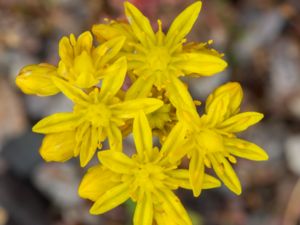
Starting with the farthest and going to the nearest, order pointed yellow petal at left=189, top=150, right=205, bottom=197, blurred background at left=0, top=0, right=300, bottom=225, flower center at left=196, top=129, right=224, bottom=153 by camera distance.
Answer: blurred background at left=0, top=0, right=300, bottom=225
flower center at left=196, top=129, right=224, bottom=153
pointed yellow petal at left=189, top=150, right=205, bottom=197

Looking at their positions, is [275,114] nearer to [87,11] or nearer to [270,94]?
[270,94]

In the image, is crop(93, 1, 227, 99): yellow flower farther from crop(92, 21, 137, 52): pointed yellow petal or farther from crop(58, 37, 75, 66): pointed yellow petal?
crop(58, 37, 75, 66): pointed yellow petal

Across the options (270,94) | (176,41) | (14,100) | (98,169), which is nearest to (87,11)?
(14,100)

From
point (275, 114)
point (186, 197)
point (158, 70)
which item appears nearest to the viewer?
point (158, 70)

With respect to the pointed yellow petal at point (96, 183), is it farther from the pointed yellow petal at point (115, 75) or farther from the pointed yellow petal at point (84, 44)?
the pointed yellow petal at point (84, 44)

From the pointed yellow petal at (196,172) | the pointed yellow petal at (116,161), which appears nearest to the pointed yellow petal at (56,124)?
the pointed yellow petal at (116,161)

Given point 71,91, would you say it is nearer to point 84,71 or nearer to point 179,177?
point 84,71

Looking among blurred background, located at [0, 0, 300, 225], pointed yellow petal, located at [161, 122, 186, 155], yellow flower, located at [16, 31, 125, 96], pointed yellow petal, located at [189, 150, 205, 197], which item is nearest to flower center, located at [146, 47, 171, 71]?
yellow flower, located at [16, 31, 125, 96]
